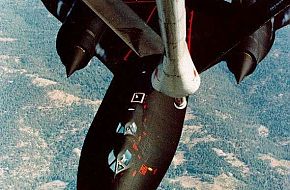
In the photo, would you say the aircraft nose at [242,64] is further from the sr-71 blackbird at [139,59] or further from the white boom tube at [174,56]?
the white boom tube at [174,56]

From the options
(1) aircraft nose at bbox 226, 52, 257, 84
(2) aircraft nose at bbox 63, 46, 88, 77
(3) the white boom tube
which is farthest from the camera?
(1) aircraft nose at bbox 226, 52, 257, 84

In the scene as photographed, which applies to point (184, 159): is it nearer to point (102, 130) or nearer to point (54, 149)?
point (54, 149)

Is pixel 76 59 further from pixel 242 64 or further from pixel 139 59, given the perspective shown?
pixel 242 64

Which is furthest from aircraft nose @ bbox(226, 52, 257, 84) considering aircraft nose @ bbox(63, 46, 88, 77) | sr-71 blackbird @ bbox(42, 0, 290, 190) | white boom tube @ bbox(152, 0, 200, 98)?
white boom tube @ bbox(152, 0, 200, 98)

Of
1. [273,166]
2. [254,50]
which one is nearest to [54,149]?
[273,166]

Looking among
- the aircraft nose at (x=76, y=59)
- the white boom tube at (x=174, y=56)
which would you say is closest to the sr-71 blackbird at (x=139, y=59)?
the aircraft nose at (x=76, y=59)

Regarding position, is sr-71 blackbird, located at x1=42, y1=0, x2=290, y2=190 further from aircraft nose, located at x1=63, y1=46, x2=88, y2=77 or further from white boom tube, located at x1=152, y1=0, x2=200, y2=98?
white boom tube, located at x1=152, y1=0, x2=200, y2=98
